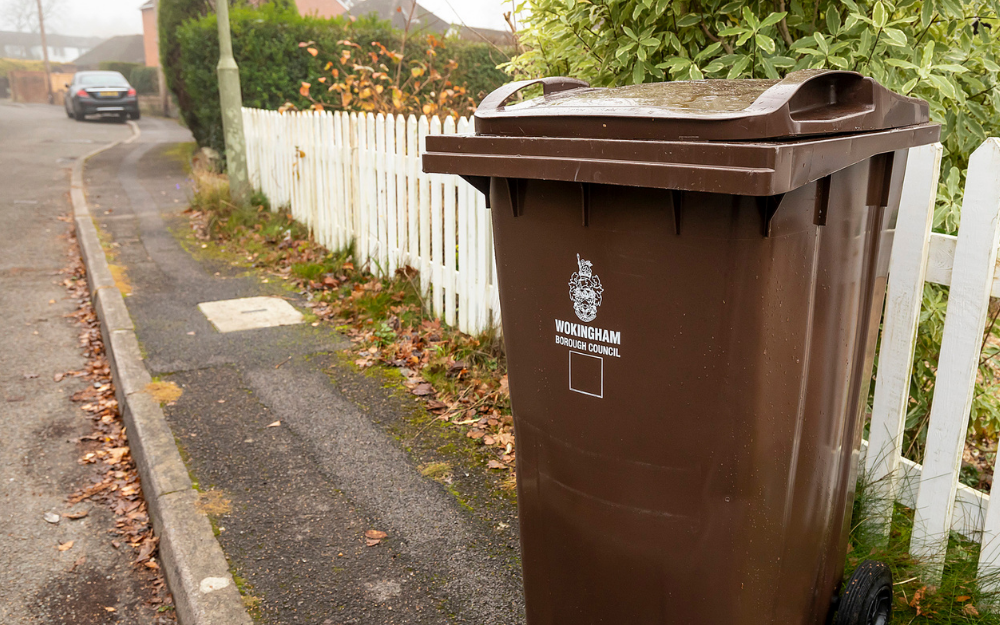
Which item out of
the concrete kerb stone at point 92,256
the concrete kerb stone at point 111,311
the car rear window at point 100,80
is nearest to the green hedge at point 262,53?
the concrete kerb stone at point 92,256

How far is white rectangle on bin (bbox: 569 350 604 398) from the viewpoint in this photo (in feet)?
6.21

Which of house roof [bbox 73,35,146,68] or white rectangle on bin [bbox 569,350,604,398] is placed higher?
house roof [bbox 73,35,146,68]

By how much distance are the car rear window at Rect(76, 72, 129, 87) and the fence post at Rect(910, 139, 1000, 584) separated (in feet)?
102

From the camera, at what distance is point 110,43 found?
3054 inches

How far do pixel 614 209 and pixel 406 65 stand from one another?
41.8 feet

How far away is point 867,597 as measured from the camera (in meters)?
2.18

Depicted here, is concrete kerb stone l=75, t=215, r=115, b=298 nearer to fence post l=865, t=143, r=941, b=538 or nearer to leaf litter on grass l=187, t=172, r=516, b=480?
leaf litter on grass l=187, t=172, r=516, b=480

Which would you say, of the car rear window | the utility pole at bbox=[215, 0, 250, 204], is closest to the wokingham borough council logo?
the utility pole at bbox=[215, 0, 250, 204]

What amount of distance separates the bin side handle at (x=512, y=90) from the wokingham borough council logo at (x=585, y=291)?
541 mm

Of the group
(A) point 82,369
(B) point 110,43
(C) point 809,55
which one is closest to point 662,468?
(C) point 809,55

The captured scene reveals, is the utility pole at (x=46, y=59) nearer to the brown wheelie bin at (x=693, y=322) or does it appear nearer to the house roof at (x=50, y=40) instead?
the brown wheelie bin at (x=693, y=322)

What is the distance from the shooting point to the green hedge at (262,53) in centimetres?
1171

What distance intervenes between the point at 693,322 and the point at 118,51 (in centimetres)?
8622

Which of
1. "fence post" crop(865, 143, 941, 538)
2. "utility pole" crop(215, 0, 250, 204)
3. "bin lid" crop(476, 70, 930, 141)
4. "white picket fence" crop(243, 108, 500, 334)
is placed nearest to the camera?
"bin lid" crop(476, 70, 930, 141)
